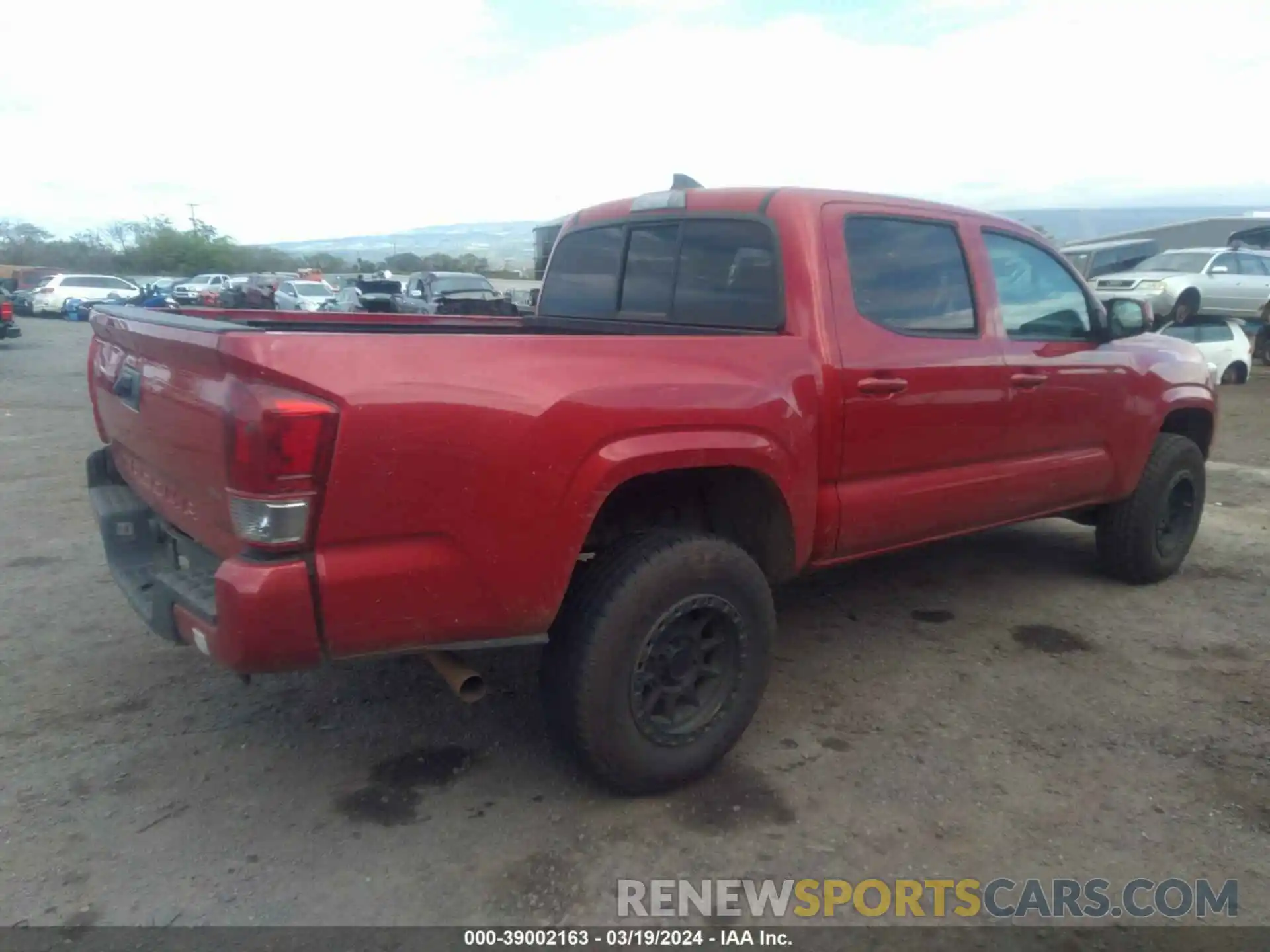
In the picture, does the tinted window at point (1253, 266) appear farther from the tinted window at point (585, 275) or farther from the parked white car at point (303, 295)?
the parked white car at point (303, 295)

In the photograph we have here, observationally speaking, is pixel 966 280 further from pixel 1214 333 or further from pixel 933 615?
pixel 1214 333

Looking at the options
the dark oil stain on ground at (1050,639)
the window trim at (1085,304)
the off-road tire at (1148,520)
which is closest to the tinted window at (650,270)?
the window trim at (1085,304)

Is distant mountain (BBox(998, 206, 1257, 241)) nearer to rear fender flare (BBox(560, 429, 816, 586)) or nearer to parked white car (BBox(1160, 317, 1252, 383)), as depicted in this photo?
parked white car (BBox(1160, 317, 1252, 383))

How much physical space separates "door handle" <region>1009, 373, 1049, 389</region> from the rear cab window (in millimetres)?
1315

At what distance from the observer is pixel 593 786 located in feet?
10.5

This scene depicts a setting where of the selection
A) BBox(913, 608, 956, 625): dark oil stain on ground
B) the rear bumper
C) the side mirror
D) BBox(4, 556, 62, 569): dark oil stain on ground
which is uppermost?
the side mirror

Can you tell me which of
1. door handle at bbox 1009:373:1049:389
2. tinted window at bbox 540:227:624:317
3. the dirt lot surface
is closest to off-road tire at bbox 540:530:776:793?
the dirt lot surface

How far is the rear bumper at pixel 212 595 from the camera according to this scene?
2447 mm

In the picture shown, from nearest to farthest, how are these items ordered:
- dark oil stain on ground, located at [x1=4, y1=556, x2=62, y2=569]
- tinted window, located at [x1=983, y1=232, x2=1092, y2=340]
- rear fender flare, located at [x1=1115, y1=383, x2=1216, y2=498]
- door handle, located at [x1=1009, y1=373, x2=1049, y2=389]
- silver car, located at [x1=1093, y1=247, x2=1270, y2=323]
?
door handle, located at [x1=1009, y1=373, x2=1049, y2=389] → tinted window, located at [x1=983, y1=232, x2=1092, y2=340] → rear fender flare, located at [x1=1115, y1=383, x2=1216, y2=498] → dark oil stain on ground, located at [x1=4, y1=556, x2=62, y2=569] → silver car, located at [x1=1093, y1=247, x2=1270, y2=323]

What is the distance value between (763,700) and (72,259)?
7226cm

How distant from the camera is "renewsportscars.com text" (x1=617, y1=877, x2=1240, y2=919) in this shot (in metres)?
2.66

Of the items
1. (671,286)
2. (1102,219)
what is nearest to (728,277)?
(671,286)

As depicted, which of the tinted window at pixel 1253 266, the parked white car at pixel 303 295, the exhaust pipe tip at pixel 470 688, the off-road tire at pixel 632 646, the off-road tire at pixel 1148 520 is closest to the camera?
the exhaust pipe tip at pixel 470 688

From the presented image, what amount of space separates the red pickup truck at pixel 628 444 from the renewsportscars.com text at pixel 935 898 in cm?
45
